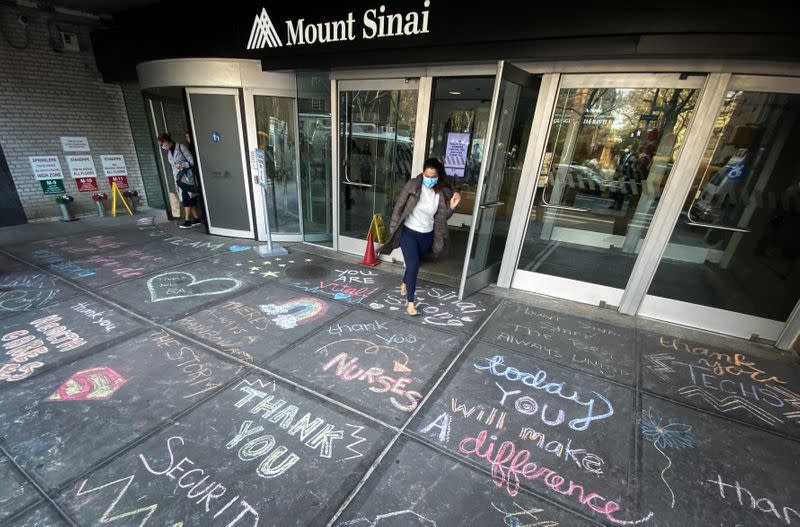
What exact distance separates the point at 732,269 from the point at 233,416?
5.53 meters

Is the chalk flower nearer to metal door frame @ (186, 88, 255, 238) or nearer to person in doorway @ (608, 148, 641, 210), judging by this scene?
person in doorway @ (608, 148, 641, 210)

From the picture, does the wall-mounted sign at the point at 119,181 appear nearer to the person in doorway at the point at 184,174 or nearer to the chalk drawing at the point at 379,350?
the person in doorway at the point at 184,174

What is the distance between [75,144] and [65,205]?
1396mm

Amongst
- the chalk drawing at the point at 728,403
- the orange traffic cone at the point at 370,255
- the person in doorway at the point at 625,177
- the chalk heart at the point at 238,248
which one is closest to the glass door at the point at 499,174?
the person in doorway at the point at 625,177

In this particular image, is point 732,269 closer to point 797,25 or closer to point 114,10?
point 797,25

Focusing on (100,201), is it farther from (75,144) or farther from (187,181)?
(187,181)

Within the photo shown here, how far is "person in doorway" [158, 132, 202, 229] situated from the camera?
6.78 m

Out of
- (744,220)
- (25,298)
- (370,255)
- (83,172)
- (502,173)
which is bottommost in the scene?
(25,298)

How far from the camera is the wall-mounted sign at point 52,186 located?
23.6ft

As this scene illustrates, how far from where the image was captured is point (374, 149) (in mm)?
5699

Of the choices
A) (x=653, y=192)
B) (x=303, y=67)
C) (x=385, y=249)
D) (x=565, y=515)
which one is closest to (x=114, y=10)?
(x=303, y=67)

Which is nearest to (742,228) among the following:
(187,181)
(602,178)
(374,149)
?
(602,178)

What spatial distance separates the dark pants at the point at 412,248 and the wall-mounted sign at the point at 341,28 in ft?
7.88

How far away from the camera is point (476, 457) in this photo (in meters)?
2.36
